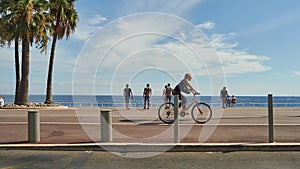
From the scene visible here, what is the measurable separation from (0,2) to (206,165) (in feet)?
71.9

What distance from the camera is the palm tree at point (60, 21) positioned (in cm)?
2514

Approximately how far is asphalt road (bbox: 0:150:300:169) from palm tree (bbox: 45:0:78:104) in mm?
18949

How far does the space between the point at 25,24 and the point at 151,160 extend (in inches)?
761

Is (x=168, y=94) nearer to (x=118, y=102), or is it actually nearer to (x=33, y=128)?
(x=118, y=102)

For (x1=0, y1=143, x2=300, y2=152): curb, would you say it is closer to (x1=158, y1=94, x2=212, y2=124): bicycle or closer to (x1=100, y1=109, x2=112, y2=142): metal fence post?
(x1=100, y1=109, x2=112, y2=142): metal fence post

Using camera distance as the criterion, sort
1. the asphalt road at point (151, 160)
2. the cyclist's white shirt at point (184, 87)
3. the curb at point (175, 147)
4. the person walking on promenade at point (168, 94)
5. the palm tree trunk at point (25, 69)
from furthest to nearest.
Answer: the palm tree trunk at point (25, 69) < the person walking on promenade at point (168, 94) < the cyclist's white shirt at point (184, 87) < the curb at point (175, 147) < the asphalt road at point (151, 160)

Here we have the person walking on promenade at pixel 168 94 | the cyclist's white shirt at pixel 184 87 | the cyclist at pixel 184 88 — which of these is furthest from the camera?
the person walking on promenade at pixel 168 94

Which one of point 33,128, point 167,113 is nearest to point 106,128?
point 33,128

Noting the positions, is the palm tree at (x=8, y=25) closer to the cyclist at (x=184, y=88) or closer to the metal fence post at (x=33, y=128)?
the cyclist at (x=184, y=88)

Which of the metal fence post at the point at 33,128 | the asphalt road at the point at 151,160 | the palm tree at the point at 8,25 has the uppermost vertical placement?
the palm tree at the point at 8,25

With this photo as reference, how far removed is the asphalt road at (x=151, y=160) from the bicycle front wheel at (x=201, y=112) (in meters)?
4.70

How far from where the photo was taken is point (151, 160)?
20.3 feet

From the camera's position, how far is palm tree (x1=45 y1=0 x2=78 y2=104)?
25.1m

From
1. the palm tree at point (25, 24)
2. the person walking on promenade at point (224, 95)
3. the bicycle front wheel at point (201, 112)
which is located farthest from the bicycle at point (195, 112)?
the palm tree at point (25, 24)
